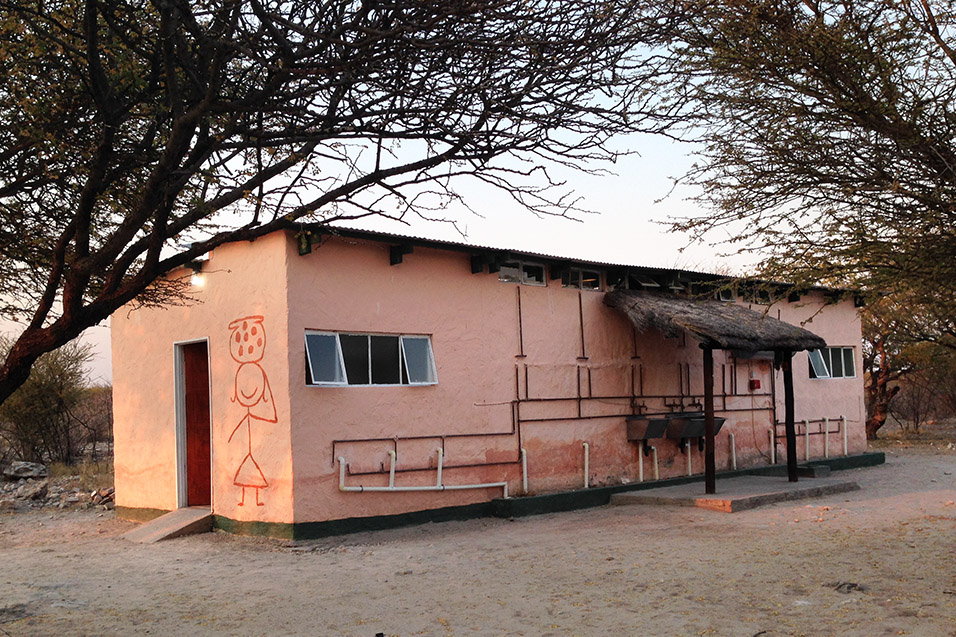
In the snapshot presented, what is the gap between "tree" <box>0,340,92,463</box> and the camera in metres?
22.8

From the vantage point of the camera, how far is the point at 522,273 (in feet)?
45.4

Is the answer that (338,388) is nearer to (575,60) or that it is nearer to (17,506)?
(575,60)

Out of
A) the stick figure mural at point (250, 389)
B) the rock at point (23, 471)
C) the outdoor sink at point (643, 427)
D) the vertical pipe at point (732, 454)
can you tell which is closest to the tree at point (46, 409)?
the rock at point (23, 471)

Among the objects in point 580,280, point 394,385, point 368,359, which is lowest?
point 394,385

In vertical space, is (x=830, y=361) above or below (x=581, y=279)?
below

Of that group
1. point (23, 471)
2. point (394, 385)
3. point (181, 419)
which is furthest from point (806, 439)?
point (23, 471)

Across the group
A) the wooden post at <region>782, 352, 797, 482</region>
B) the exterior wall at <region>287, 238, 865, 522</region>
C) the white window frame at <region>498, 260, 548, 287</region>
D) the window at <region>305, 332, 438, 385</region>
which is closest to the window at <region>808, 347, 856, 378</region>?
the exterior wall at <region>287, 238, 865, 522</region>

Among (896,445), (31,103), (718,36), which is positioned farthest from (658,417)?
(896,445)

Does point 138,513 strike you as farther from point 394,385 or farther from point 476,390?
point 476,390

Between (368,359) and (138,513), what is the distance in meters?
4.87

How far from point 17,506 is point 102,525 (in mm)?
3405

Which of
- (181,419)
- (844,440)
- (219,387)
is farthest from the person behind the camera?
(844,440)

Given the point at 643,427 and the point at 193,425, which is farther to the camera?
the point at 643,427

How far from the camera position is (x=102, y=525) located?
13500mm
